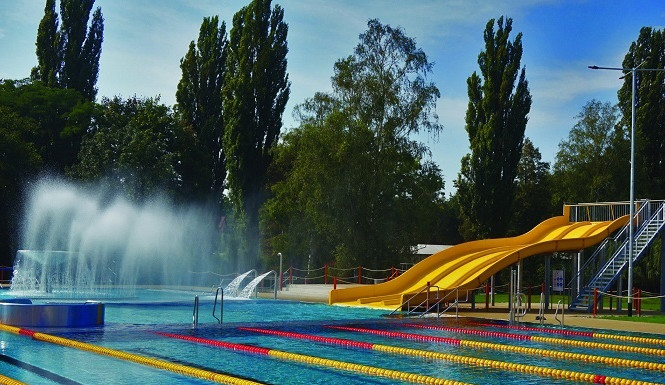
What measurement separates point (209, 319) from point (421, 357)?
28.9 feet

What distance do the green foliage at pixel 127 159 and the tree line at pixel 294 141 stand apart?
0.27ft

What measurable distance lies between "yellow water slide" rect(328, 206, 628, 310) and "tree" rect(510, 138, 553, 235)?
80.9 feet

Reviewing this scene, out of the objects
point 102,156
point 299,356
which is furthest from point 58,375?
point 102,156

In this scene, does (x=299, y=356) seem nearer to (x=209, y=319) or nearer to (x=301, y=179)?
(x=209, y=319)

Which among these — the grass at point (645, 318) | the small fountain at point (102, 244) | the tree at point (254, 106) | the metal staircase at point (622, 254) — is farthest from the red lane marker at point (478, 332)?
the tree at point (254, 106)

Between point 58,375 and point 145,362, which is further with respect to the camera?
point 145,362

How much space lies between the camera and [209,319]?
2220 cm

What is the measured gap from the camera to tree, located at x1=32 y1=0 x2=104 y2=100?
48094 millimetres

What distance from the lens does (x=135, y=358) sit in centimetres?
1320

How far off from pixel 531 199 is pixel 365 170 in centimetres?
2142

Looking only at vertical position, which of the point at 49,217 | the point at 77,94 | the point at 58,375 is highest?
the point at 77,94

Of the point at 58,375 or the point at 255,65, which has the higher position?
the point at 255,65

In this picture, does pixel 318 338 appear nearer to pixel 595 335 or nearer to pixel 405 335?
pixel 405 335

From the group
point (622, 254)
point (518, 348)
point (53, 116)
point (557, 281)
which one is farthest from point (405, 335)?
point (53, 116)
